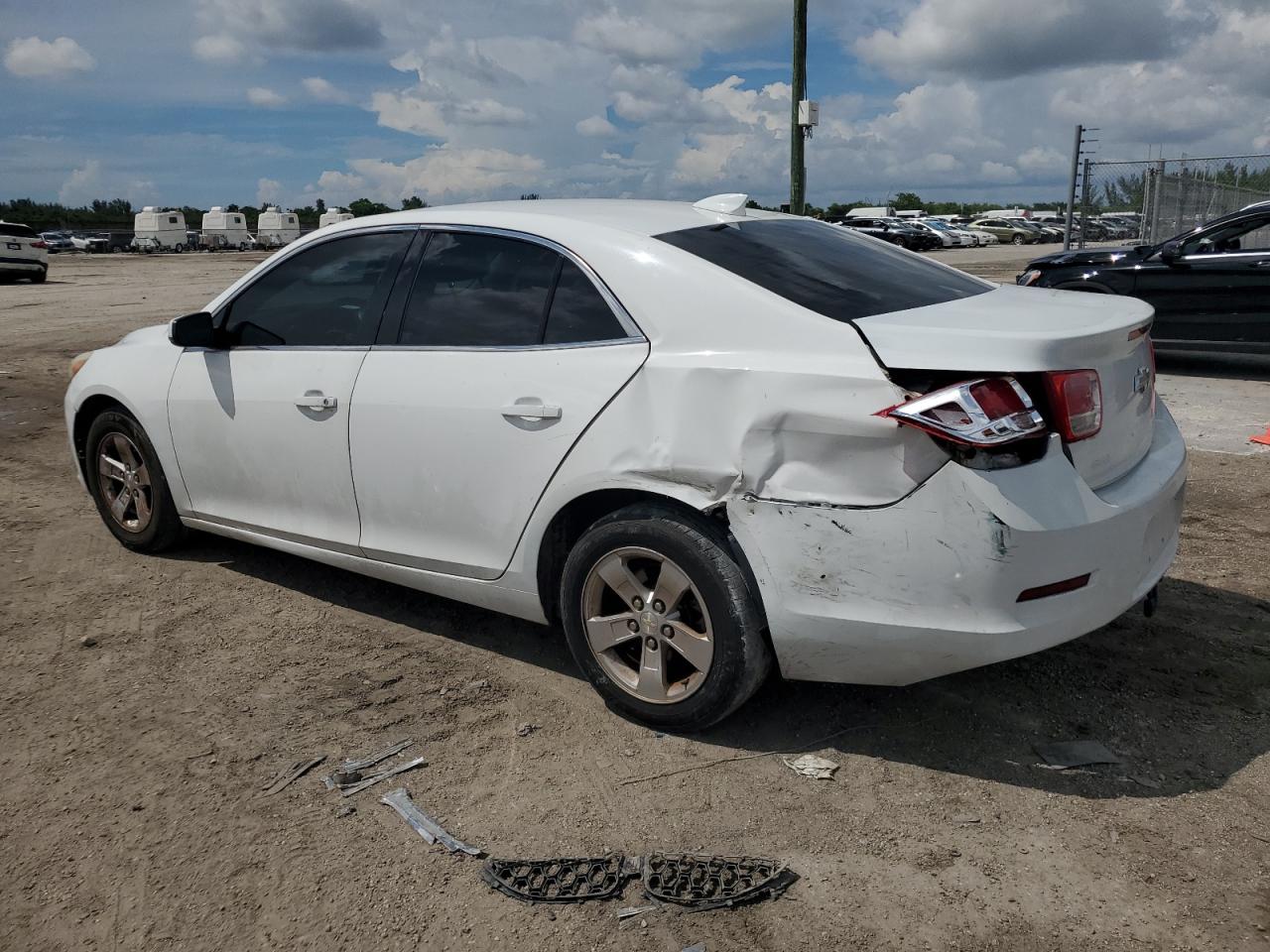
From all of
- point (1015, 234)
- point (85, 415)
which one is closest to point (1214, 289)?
point (85, 415)

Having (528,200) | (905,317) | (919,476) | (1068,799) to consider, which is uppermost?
(528,200)

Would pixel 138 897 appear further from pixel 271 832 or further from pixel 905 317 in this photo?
pixel 905 317

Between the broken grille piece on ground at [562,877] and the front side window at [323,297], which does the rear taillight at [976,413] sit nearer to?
the broken grille piece on ground at [562,877]

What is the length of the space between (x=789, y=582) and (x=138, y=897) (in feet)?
6.15

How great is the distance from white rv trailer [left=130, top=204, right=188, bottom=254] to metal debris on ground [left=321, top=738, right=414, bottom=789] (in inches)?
2463

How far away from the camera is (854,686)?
365cm

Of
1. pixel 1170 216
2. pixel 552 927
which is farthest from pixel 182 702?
pixel 1170 216

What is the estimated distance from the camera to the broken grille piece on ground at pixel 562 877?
101 inches

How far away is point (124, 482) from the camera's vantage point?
509cm

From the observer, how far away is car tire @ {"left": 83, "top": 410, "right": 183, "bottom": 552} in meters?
4.92

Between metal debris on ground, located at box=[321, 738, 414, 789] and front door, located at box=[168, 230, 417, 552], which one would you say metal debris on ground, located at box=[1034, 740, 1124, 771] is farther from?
front door, located at box=[168, 230, 417, 552]

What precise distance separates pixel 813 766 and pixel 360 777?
137 cm

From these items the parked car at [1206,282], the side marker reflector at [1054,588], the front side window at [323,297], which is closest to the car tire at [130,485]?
the front side window at [323,297]

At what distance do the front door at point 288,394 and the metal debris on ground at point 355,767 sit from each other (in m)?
1.00
